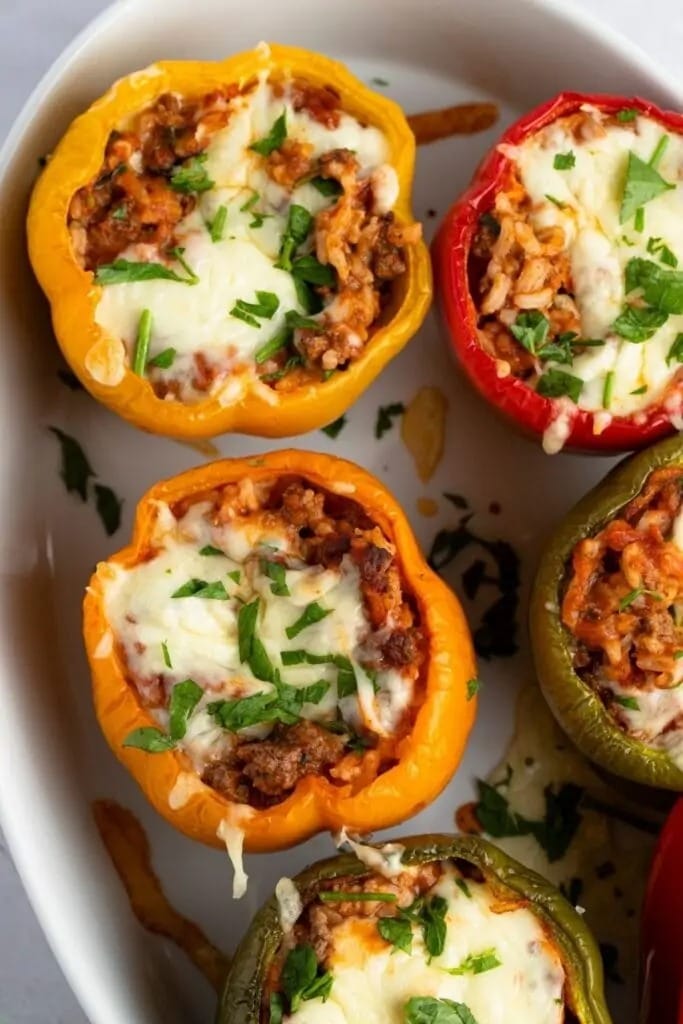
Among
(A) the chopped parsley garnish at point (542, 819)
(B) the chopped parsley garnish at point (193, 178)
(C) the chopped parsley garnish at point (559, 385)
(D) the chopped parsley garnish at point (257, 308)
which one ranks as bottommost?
(A) the chopped parsley garnish at point (542, 819)

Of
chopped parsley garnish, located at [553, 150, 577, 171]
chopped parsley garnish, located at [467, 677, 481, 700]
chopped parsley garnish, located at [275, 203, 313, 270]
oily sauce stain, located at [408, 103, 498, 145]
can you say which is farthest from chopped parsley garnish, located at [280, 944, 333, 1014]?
oily sauce stain, located at [408, 103, 498, 145]

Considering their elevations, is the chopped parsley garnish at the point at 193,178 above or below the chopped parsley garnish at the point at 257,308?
above

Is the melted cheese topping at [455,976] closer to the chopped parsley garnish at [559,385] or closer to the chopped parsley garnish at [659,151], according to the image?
the chopped parsley garnish at [559,385]

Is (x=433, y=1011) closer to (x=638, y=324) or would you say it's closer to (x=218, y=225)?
(x=638, y=324)

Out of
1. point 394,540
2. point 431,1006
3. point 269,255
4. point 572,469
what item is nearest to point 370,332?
point 269,255

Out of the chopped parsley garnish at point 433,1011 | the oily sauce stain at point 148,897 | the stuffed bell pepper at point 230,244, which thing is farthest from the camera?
the oily sauce stain at point 148,897

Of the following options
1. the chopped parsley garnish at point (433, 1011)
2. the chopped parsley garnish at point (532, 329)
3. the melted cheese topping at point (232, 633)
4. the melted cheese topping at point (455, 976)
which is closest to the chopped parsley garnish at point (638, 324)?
the chopped parsley garnish at point (532, 329)

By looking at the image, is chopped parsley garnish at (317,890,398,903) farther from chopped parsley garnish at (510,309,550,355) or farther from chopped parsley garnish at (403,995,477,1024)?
chopped parsley garnish at (510,309,550,355)
